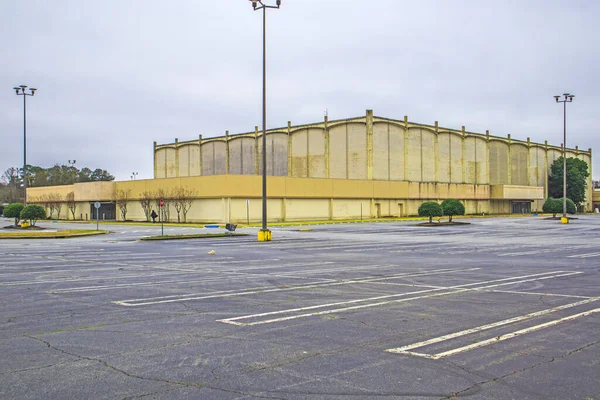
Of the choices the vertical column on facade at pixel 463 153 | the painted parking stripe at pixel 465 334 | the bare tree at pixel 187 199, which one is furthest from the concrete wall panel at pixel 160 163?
the painted parking stripe at pixel 465 334

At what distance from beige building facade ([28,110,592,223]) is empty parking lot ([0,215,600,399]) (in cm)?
4515

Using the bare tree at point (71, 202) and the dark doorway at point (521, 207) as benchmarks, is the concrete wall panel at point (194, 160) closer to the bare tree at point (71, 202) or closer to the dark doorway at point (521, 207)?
the bare tree at point (71, 202)

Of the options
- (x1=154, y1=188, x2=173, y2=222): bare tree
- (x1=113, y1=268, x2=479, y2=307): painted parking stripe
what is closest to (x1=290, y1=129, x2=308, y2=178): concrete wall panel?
(x1=154, y1=188, x2=173, y2=222): bare tree

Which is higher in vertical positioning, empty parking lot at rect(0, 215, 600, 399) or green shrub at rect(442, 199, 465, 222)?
green shrub at rect(442, 199, 465, 222)

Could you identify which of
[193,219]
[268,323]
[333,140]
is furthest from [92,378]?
[333,140]

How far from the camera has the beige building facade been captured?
61316 millimetres

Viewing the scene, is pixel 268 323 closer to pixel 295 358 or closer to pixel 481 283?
pixel 295 358

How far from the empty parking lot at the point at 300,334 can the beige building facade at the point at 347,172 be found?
4515cm

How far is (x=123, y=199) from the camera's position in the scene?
6906 centimetres

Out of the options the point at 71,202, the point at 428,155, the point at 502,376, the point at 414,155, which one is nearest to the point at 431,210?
the point at 414,155

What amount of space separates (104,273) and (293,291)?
19.9 ft

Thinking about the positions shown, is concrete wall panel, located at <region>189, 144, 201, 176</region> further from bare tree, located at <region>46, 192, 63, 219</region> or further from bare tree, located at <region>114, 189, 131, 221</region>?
bare tree, located at <region>114, 189, 131, 221</region>

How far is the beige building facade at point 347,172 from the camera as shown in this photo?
6132cm

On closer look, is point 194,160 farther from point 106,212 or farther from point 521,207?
point 521,207
